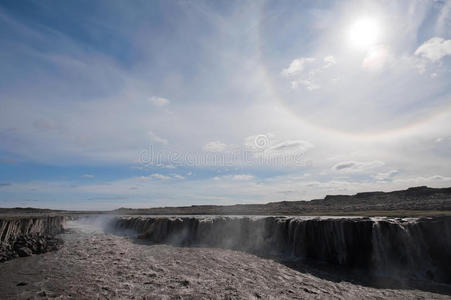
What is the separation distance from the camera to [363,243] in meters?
20.5

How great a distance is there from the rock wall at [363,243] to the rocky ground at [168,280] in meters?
3.95

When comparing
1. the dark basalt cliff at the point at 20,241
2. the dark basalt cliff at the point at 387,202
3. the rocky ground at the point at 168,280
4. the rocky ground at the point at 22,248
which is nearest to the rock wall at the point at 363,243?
the rocky ground at the point at 168,280

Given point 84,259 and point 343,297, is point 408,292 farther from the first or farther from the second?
point 84,259

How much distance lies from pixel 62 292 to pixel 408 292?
735 inches

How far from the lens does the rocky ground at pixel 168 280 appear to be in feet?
43.9

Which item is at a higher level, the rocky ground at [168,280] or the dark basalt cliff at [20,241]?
the dark basalt cliff at [20,241]

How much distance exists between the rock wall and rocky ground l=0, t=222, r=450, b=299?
395 cm

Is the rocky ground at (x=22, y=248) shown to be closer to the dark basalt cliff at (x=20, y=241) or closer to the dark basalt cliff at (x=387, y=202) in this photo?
the dark basalt cliff at (x=20, y=241)

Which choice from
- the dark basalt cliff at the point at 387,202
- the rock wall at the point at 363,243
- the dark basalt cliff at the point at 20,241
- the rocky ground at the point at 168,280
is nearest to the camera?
the rocky ground at the point at 168,280

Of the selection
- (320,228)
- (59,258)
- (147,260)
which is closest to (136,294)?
(147,260)

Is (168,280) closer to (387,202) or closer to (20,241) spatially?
(20,241)

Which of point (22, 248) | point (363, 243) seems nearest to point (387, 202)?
point (363, 243)

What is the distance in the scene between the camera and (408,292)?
48.0 ft

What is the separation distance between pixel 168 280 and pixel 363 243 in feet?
49.8
